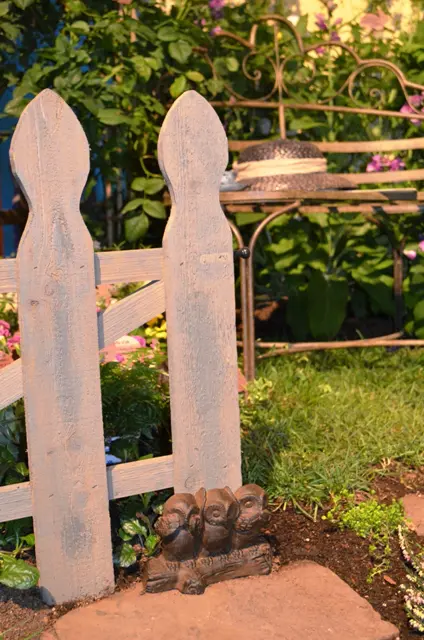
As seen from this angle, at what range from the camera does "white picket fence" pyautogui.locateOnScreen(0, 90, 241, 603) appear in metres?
2.11

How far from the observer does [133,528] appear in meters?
2.43

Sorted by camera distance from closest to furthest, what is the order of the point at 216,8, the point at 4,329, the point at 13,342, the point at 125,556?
the point at 125,556, the point at 13,342, the point at 4,329, the point at 216,8

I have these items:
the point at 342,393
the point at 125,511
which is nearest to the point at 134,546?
the point at 125,511

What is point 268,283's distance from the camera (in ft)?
16.1

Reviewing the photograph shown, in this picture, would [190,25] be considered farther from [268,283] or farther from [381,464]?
[381,464]

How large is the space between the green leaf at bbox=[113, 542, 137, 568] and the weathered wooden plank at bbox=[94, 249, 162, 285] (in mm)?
744

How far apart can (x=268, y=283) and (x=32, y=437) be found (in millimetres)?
2897

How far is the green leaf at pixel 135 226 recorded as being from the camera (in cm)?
425

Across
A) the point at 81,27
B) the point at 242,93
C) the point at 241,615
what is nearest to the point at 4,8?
the point at 81,27

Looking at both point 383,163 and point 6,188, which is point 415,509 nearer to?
point 383,163

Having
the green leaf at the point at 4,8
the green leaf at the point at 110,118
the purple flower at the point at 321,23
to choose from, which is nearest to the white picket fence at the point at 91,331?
the green leaf at the point at 110,118

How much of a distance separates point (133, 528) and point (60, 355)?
0.59 m

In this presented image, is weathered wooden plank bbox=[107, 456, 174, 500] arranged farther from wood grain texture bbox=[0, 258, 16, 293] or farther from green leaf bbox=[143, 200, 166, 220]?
green leaf bbox=[143, 200, 166, 220]

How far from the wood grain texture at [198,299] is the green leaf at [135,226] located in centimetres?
194
